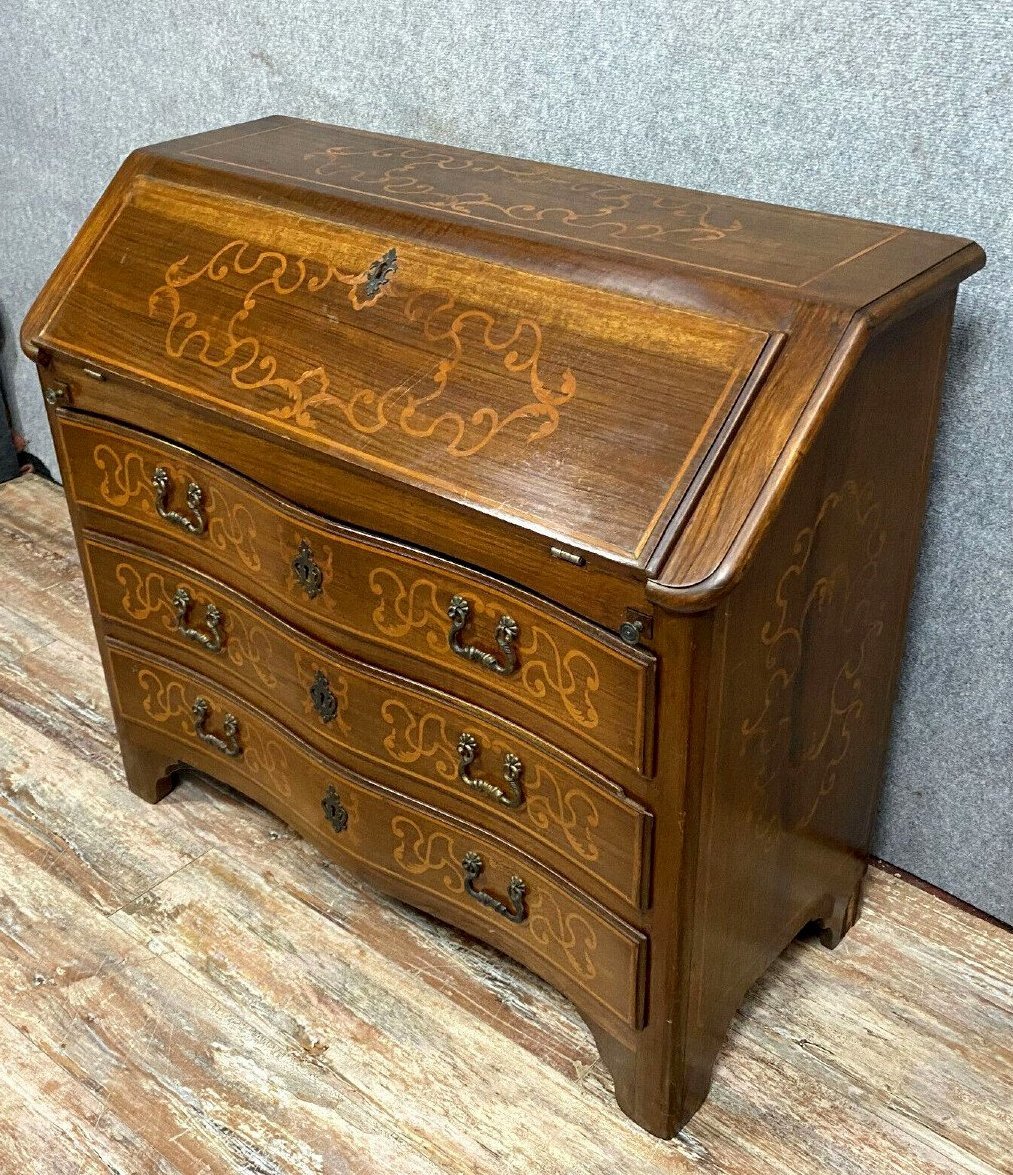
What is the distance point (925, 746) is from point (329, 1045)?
0.85 metres

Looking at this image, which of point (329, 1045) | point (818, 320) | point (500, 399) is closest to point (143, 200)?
point (500, 399)

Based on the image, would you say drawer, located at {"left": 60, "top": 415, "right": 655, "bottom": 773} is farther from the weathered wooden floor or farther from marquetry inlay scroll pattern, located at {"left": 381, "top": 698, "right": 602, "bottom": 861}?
the weathered wooden floor

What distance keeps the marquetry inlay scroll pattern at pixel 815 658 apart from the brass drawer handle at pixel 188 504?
702 millimetres

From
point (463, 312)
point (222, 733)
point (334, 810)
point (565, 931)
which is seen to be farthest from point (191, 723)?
point (463, 312)

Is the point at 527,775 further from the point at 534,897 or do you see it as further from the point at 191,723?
the point at 191,723

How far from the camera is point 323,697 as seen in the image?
61.2 inches

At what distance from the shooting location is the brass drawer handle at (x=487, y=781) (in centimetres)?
139

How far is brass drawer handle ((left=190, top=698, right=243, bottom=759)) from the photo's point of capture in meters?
1.78

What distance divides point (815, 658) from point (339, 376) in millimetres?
574

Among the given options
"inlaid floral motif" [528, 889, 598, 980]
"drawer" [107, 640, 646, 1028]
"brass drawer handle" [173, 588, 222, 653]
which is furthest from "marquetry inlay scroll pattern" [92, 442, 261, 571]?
"inlaid floral motif" [528, 889, 598, 980]

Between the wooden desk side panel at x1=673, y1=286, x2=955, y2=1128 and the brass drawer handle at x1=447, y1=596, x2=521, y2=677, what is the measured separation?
0.71 feet

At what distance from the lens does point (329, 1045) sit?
1.61 metres

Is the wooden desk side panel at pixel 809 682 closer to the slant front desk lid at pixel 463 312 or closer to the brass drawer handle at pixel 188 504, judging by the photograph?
the slant front desk lid at pixel 463 312

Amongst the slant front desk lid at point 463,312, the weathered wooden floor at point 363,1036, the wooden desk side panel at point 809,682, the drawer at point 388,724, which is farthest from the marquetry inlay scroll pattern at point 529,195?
the weathered wooden floor at point 363,1036
